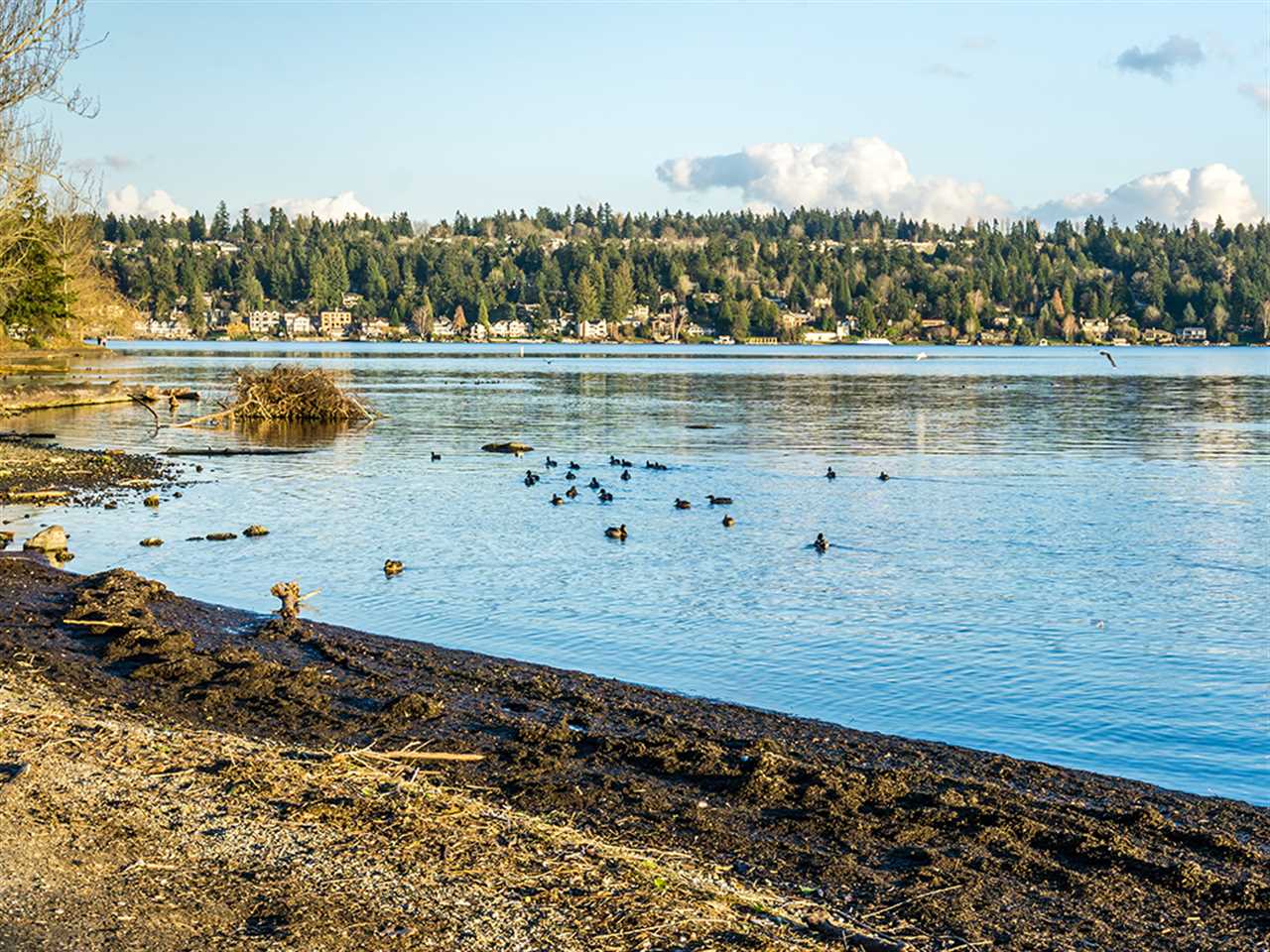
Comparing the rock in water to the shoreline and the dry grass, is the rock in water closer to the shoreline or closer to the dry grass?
the shoreline

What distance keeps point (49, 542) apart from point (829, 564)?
1480 centimetres

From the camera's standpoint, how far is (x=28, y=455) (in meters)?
40.0

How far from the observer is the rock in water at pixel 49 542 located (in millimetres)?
24000

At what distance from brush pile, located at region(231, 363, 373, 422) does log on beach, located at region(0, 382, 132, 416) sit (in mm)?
6531

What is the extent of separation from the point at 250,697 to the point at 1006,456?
1601 inches

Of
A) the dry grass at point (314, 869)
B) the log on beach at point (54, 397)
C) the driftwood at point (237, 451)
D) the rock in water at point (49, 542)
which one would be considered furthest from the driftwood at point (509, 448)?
the dry grass at point (314, 869)

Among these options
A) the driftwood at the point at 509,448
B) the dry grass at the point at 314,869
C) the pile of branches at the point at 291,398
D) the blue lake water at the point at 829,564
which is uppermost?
the pile of branches at the point at 291,398

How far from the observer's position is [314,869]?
816 centimetres

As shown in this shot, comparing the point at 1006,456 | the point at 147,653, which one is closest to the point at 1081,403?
the point at 1006,456

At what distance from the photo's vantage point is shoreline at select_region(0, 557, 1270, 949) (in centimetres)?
865

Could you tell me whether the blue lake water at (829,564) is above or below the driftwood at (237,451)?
below

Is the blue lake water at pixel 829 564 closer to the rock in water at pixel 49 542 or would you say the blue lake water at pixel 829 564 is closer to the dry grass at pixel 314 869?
the rock in water at pixel 49 542

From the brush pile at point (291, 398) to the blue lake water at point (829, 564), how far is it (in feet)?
14.8

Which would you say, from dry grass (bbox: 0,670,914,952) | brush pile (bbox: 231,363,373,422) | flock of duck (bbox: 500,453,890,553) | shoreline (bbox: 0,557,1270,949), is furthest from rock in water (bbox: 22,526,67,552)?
brush pile (bbox: 231,363,373,422)
